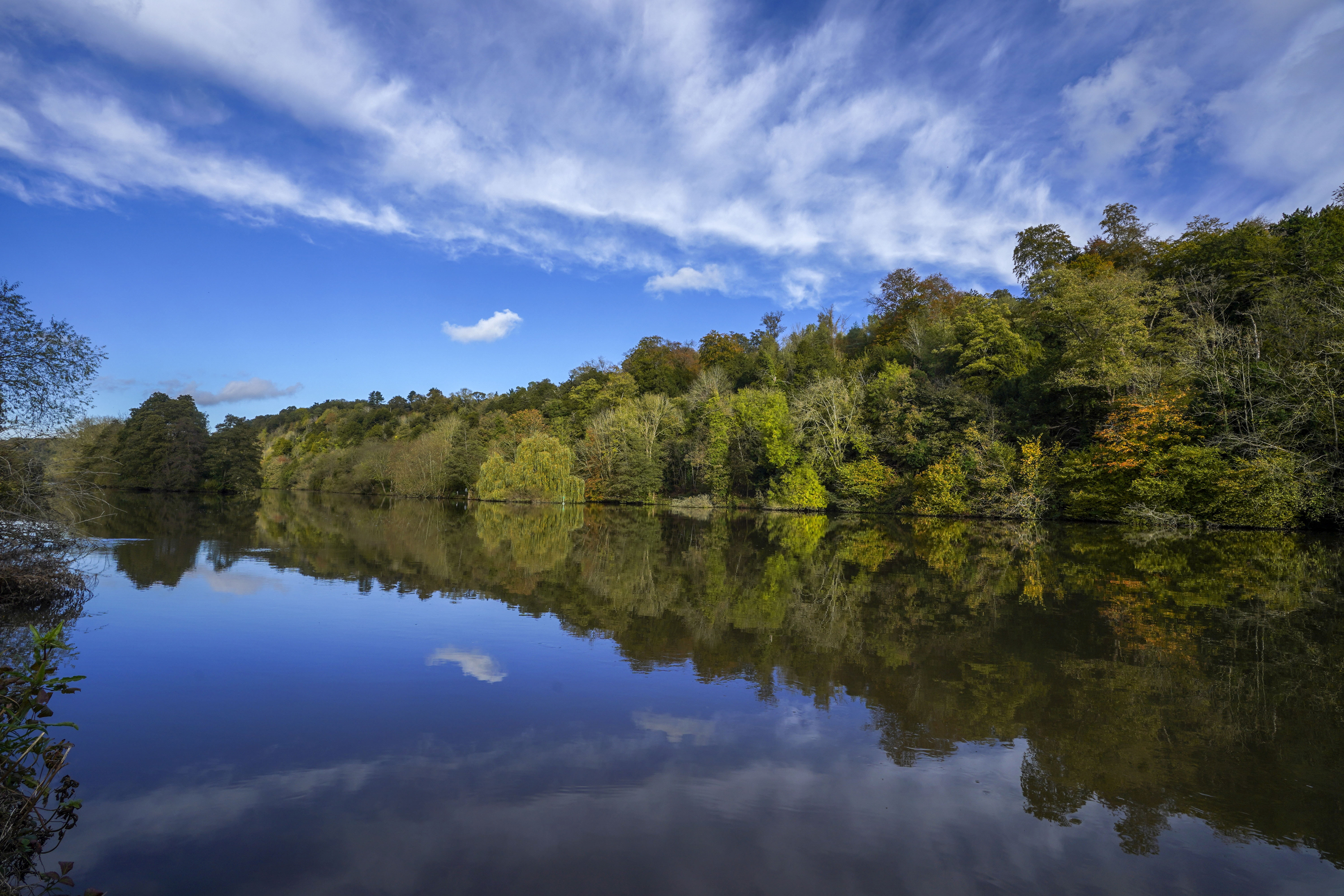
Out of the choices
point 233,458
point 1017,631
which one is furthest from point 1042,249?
point 233,458

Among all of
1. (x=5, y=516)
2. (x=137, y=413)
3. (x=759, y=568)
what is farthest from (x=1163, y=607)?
(x=137, y=413)

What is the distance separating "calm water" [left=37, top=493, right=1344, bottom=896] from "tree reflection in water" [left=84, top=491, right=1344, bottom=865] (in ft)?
0.14

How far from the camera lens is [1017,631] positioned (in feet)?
25.2

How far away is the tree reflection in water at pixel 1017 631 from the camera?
13.2 feet

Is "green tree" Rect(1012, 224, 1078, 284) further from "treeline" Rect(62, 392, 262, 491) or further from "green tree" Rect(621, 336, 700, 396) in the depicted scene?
"treeline" Rect(62, 392, 262, 491)

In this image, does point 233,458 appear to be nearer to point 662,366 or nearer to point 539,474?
point 539,474

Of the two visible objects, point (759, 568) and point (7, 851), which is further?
point (759, 568)

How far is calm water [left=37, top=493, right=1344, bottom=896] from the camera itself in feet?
9.82

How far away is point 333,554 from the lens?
14.7 meters

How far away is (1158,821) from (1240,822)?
0.43m

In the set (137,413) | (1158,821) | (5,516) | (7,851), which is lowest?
(1158,821)

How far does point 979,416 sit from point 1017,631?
25.4 m

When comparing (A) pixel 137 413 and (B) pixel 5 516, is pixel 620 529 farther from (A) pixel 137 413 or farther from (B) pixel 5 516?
(A) pixel 137 413

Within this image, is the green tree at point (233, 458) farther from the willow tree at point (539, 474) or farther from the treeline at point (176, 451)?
the willow tree at point (539, 474)
